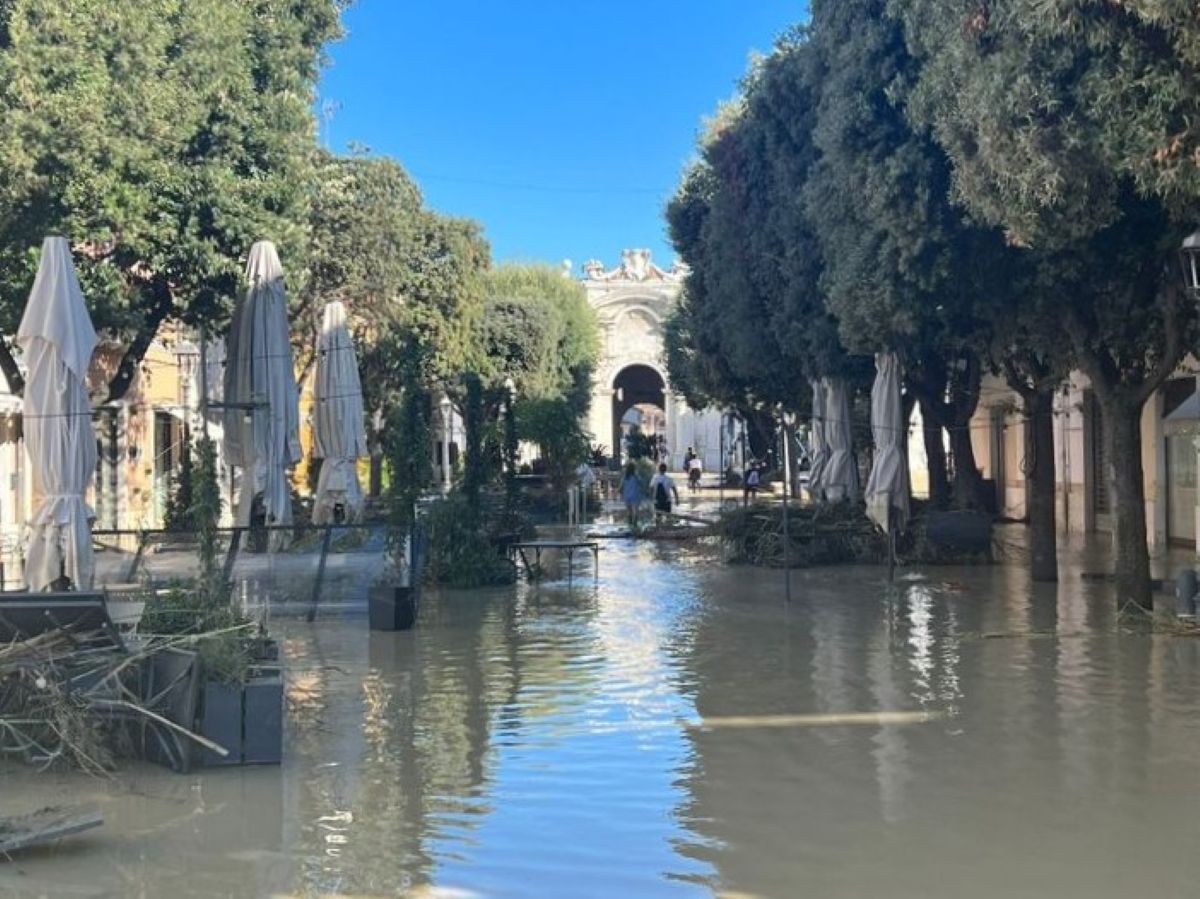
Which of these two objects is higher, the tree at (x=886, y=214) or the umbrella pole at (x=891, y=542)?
the tree at (x=886, y=214)

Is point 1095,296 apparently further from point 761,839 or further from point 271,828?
point 271,828

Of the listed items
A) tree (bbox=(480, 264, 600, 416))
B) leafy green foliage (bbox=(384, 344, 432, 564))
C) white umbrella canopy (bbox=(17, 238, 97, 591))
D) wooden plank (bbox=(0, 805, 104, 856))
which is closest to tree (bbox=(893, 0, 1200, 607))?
leafy green foliage (bbox=(384, 344, 432, 564))

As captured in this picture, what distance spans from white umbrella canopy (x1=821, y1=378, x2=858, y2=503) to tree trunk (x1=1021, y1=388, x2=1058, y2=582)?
14.4 feet

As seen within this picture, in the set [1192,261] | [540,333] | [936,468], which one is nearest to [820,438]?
[936,468]

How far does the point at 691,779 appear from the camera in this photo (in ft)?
20.9

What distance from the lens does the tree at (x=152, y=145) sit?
1298cm

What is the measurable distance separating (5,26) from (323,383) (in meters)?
6.51

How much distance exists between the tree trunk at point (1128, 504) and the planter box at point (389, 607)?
7208 mm

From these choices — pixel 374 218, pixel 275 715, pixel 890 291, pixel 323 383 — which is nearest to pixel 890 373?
pixel 890 291

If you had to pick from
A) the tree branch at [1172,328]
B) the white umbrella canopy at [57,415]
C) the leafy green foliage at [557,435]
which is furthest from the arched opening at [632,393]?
the white umbrella canopy at [57,415]

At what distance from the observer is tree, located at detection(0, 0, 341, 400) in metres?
13.0

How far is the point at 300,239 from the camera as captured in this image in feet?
55.3

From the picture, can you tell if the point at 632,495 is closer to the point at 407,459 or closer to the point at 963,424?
the point at 963,424

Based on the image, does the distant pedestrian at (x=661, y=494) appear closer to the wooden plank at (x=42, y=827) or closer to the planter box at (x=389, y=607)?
the planter box at (x=389, y=607)
